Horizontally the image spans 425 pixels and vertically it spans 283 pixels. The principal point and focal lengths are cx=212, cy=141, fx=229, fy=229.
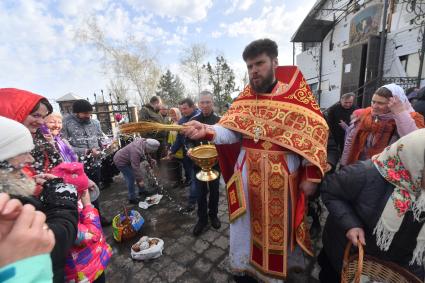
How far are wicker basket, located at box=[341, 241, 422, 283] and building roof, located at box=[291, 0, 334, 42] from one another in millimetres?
16338

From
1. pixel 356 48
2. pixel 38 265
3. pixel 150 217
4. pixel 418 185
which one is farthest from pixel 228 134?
pixel 356 48

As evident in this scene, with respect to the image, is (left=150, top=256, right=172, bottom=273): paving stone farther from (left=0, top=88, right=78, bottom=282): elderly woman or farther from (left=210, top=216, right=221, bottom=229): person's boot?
(left=0, top=88, right=78, bottom=282): elderly woman

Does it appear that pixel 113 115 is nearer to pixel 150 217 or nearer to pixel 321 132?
pixel 150 217

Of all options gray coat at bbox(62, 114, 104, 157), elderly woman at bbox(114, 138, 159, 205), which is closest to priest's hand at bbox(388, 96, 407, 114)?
elderly woman at bbox(114, 138, 159, 205)

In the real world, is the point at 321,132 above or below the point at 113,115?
above

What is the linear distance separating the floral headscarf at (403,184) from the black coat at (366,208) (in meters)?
0.06

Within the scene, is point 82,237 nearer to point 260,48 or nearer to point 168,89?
point 260,48

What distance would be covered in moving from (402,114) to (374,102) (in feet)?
1.30

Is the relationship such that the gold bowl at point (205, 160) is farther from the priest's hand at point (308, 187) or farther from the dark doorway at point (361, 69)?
the dark doorway at point (361, 69)

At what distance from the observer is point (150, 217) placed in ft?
→ 14.1

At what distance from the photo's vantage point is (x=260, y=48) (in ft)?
6.61

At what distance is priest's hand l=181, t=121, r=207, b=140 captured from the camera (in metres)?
1.87

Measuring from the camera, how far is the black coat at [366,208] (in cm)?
173

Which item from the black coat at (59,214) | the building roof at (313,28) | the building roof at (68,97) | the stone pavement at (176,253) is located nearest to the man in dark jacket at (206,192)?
the stone pavement at (176,253)
